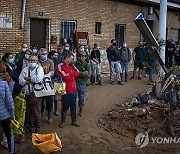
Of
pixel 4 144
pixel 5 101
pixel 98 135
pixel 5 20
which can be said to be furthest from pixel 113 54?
pixel 5 101

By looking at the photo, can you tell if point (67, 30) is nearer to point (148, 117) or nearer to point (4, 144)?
point (148, 117)

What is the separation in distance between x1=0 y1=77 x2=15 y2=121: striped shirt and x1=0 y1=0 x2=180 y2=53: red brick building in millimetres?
5565

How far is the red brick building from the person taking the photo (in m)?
11.3

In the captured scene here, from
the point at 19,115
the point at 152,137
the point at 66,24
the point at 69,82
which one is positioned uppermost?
the point at 66,24

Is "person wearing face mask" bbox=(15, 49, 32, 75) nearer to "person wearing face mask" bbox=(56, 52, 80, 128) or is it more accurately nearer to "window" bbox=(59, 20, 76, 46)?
"person wearing face mask" bbox=(56, 52, 80, 128)

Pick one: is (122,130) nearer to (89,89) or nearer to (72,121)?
(72,121)

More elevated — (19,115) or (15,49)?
(15,49)

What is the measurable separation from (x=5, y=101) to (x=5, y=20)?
19.5ft

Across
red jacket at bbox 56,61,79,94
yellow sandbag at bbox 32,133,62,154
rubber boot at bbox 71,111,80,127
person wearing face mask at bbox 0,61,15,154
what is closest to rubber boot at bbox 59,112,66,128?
rubber boot at bbox 71,111,80,127

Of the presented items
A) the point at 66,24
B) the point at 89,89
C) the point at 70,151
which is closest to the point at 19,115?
the point at 70,151

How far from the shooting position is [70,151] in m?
6.74

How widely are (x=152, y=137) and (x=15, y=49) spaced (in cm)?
585

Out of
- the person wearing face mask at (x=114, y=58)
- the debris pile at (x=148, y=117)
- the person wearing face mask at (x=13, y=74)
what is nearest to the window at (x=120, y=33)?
the person wearing face mask at (x=114, y=58)

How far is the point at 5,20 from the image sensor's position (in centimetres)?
1115
